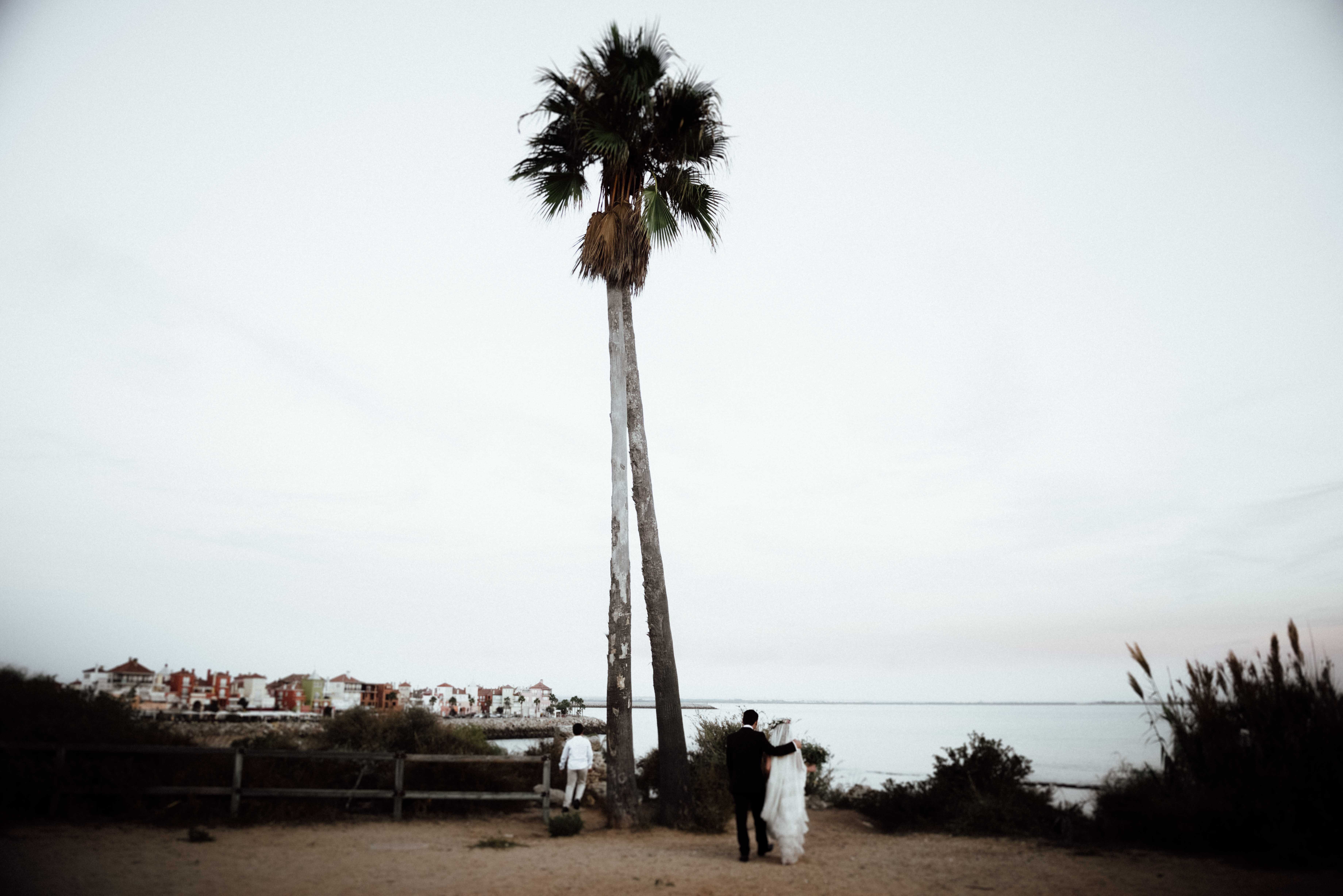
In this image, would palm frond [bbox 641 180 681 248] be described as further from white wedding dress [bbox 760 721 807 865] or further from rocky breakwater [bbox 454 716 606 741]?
rocky breakwater [bbox 454 716 606 741]

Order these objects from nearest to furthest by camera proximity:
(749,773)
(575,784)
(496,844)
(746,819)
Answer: (749,773)
(746,819)
(496,844)
(575,784)

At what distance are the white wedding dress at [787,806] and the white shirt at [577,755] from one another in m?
4.37

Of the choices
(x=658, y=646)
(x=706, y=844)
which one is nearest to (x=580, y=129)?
(x=658, y=646)

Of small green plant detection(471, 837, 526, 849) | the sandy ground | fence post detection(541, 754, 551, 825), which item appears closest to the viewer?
the sandy ground

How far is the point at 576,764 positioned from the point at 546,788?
914 millimetres

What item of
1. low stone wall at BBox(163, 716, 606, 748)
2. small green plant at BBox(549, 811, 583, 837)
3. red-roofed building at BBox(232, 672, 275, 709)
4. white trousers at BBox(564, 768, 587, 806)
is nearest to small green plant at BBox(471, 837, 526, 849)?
small green plant at BBox(549, 811, 583, 837)

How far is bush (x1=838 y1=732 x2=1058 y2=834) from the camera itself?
37.1ft

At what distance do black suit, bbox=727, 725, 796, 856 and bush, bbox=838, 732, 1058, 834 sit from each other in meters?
4.00

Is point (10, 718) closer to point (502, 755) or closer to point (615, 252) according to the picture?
point (502, 755)

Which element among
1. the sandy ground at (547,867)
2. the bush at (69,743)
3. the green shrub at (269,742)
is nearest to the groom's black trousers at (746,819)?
the sandy ground at (547,867)

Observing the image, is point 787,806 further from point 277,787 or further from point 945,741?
point 945,741

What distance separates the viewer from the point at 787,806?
959 cm

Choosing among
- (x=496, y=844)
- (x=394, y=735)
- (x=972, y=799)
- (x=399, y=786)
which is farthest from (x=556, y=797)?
(x=972, y=799)

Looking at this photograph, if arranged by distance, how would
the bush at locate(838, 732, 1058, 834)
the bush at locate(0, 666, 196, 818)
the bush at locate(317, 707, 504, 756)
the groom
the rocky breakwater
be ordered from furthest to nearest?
1. the rocky breakwater
2. the bush at locate(317, 707, 504, 756)
3. the bush at locate(838, 732, 1058, 834)
4. the bush at locate(0, 666, 196, 818)
5. the groom
